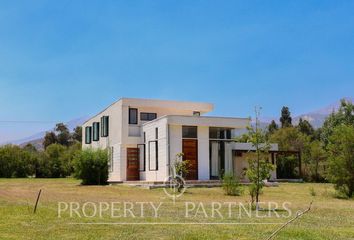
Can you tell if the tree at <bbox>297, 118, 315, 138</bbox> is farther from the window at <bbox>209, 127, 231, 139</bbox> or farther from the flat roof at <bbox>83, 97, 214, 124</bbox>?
the window at <bbox>209, 127, 231, 139</bbox>

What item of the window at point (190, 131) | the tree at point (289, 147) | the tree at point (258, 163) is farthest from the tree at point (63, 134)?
the tree at point (258, 163)

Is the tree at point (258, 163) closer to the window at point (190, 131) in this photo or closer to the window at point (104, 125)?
the window at point (190, 131)

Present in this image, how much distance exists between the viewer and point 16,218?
12.0 meters

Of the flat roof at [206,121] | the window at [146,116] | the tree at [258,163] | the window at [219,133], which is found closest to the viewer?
the tree at [258,163]

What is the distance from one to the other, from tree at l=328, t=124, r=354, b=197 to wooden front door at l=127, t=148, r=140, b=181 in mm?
17128

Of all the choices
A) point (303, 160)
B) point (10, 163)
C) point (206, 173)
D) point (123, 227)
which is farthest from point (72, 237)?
point (10, 163)

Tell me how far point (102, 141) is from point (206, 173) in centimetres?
1335

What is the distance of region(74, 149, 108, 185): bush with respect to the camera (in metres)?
32.5

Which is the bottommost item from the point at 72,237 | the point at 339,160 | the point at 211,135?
the point at 72,237

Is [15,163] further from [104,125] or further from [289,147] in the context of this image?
[289,147]

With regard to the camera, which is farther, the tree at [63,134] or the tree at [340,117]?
the tree at [63,134]

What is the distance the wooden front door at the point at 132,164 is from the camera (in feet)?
117

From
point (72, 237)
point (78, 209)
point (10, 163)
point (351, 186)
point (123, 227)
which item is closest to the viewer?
point (72, 237)

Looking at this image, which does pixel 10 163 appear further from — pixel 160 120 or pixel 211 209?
pixel 211 209
